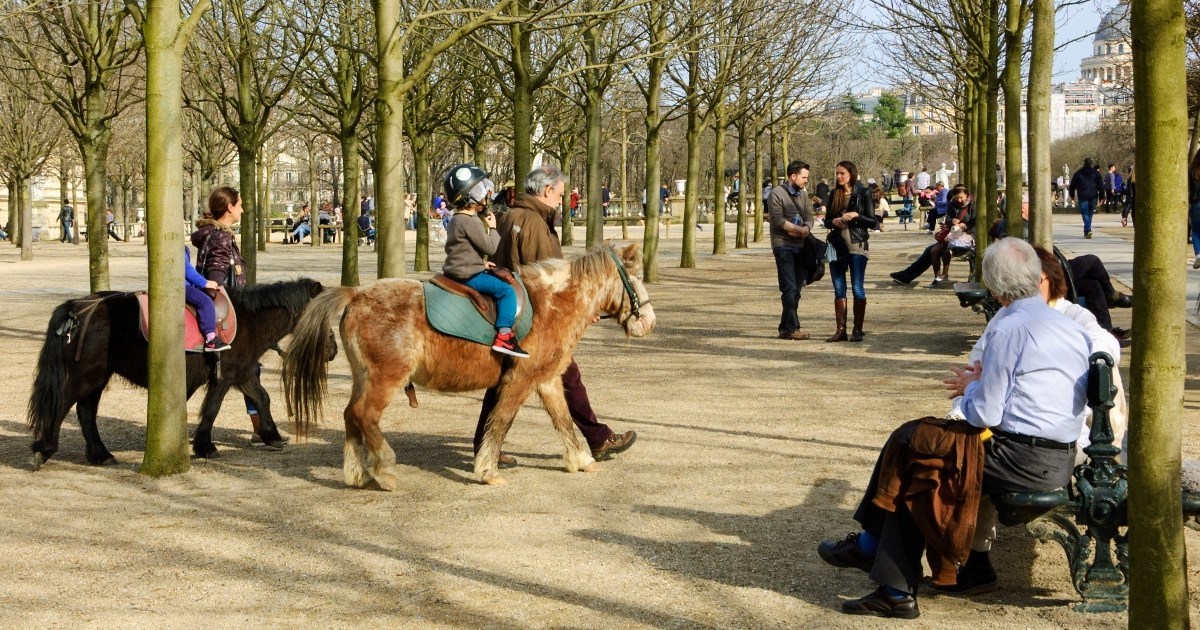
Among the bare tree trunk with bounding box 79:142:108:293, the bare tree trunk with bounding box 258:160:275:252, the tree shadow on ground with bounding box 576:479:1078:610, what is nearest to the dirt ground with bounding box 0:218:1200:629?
the tree shadow on ground with bounding box 576:479:1078:610

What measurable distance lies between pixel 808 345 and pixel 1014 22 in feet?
12.7

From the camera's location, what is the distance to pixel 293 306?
8.72 m

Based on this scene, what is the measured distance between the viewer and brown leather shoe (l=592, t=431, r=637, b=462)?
326 inches

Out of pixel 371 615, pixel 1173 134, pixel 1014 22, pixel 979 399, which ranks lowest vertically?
pixel 371 615

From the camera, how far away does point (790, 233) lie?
14312 mm

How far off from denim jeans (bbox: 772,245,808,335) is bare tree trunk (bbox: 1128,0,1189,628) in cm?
1011

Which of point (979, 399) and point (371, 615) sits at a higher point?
point (979, 399)

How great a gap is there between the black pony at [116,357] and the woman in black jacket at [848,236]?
6.66 m

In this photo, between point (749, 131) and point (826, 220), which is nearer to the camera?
point (826, 220)

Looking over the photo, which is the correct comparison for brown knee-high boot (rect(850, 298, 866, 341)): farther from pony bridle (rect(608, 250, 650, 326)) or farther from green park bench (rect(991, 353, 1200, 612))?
green park bench (rect(991, 353, 1200, 612))

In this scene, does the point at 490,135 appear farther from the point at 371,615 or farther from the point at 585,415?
the point at 371,615

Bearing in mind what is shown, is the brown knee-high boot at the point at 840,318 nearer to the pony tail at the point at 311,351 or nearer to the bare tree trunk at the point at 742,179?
the pony tail at the point at 311,351

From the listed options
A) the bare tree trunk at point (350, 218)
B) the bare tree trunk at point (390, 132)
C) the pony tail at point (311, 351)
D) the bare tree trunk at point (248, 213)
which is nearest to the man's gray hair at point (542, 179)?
the pony tail at point (311, 351)

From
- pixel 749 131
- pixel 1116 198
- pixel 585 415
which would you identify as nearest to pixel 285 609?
pixel 585 415
